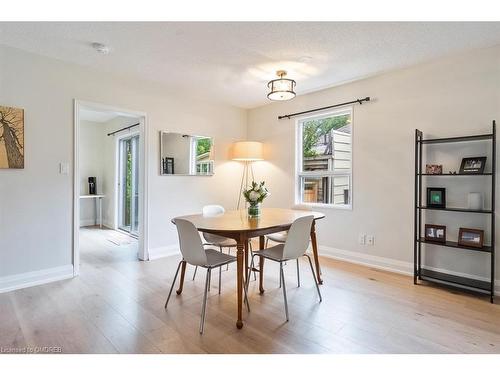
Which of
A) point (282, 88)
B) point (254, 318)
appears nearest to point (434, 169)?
point (282, 88)

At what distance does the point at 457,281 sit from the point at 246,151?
301 cm

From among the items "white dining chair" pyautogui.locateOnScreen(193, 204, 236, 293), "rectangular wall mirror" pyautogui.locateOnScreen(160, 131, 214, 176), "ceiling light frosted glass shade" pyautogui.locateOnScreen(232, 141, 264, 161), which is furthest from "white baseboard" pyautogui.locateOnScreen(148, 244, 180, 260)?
"ceiling light frosted glass shade" pyautogui.locateOnScreen(232, 141, 264, 161)

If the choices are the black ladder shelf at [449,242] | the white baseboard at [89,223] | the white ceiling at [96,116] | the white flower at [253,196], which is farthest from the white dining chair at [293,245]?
the white baseboard at [89,223]

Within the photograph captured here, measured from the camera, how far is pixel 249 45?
105 inches

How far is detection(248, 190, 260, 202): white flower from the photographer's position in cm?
272

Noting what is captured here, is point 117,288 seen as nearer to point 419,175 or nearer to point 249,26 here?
point 249,26

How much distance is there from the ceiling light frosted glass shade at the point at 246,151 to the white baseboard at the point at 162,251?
5.33 ft

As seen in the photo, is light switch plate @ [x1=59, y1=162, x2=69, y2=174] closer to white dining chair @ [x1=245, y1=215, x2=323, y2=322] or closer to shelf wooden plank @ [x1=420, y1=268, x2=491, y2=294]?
white dining chair @ [x1=245, y1=215, x2=323, y2=322]

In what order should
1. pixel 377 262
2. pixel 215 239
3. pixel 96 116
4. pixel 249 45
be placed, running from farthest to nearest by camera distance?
1. pixel 96 116
2. pixel 377 262
3. pixel 215 239
4. pixel 249 45

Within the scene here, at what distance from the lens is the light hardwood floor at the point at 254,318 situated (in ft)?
6.09

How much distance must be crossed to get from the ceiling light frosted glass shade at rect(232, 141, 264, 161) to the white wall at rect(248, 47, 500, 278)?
0.87 meters

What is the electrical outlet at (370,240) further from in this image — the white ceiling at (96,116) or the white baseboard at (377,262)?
the white ceiling at (96,116)

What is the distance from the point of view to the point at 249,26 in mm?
2330

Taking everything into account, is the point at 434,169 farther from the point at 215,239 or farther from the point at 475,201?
the point at 215,239
